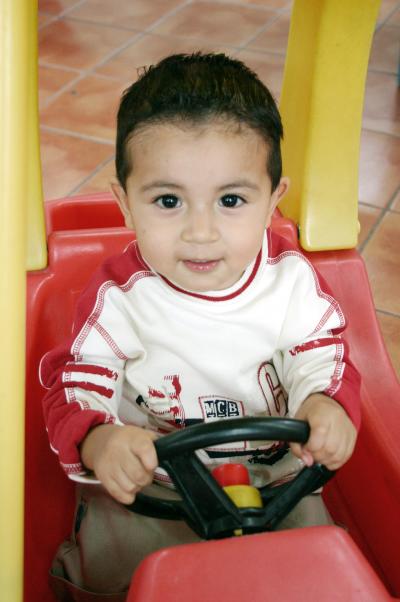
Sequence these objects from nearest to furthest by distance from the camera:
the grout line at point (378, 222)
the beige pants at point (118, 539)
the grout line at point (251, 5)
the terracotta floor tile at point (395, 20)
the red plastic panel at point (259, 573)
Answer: the red plastic panel at point (259, 573) → the beige pants at point (118, 539) → the grout line at point (378, 222) → the terracotta floor tile at point (395, 20) → the grout line at point (251, 5)

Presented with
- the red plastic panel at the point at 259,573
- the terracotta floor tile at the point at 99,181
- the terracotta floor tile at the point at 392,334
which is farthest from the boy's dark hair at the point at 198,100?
the terracotta floor tile at the point at 99,181

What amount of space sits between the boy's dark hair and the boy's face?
12mm

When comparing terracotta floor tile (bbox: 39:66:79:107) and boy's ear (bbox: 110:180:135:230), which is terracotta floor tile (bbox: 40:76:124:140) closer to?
terracotta floor tile (bbox: 39:66:79:107)

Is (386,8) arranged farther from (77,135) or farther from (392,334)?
(392,334)

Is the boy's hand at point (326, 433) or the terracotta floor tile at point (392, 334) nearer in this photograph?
A: the boy's hand at point (326, 433)

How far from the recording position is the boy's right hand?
58 cm

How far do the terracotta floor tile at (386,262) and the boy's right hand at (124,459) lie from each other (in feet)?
2.87

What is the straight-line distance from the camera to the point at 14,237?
467mm

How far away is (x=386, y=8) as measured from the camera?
250cm

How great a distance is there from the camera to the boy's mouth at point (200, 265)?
0.66m

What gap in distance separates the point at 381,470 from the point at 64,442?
370 mm

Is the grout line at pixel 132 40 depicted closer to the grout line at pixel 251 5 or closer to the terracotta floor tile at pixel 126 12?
the terracotta floor tile at pixel 126 12

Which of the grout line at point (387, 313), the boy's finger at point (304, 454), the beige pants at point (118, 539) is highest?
the boy's finger at point (304, 454)

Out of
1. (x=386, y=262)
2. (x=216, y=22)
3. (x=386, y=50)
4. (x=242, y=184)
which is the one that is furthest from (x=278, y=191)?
(x=216, y=22)
